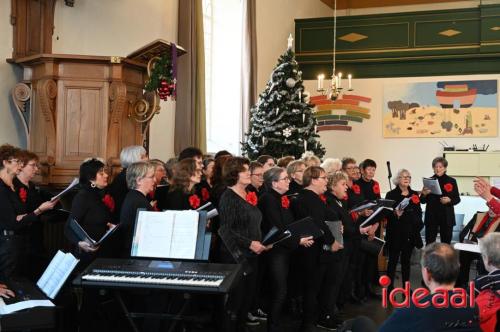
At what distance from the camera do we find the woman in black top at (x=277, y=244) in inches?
207

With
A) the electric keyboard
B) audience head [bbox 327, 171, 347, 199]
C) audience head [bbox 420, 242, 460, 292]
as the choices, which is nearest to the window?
audience head [bbox 327, 171, 347, 199]

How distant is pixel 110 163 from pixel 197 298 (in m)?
1.75

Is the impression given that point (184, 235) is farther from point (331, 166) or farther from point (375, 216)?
point (331, 166)

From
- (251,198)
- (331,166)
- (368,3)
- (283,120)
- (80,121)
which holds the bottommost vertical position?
(251,198)

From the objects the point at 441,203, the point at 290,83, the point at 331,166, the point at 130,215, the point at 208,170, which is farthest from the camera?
the point at 290,83

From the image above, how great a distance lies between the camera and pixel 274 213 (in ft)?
17.4

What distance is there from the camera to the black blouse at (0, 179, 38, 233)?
15.6ft

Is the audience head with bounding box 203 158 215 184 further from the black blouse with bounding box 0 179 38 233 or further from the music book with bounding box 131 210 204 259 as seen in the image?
the music book with bounding box 131 210 204 259

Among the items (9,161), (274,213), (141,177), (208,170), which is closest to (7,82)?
(9,161)

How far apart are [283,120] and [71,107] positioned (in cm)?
523

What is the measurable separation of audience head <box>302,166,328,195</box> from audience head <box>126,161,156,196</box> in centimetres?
152

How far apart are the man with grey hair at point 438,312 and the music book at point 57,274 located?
2192 millimetres

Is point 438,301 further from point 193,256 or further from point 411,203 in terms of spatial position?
point 411,203

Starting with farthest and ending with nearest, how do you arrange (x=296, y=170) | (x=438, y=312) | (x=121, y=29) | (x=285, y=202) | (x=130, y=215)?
(x=121, y=29) < (x=296, y=170) < (x=285, y=202) < (x=130, y=215) < (x=438, y=312)
